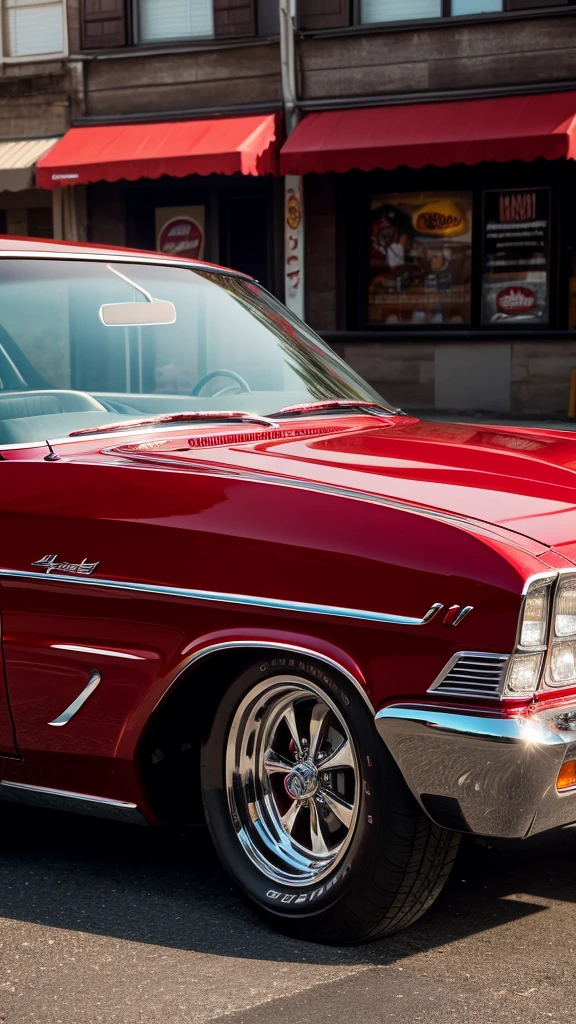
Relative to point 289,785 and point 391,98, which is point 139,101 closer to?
point 391,98

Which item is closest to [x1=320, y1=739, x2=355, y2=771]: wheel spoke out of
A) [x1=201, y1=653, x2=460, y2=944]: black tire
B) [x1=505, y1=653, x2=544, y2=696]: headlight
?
[x1=201, y1=653, x2=460, y2=944]: black tire

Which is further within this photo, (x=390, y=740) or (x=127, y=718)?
(x=127, y=718)

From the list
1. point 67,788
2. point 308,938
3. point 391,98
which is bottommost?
point 308,938

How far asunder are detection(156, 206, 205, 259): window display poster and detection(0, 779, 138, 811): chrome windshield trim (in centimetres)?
1656

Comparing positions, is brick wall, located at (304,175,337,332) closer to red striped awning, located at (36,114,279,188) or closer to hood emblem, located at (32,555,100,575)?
red striped awning, located at (36,114,279,188)

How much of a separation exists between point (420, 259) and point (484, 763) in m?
16.1

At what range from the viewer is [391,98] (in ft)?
58.3

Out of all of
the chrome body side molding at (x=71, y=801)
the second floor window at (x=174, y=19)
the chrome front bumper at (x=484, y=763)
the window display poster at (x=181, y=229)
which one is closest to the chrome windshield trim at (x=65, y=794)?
the chrome body side molding at (x=71, y=801)

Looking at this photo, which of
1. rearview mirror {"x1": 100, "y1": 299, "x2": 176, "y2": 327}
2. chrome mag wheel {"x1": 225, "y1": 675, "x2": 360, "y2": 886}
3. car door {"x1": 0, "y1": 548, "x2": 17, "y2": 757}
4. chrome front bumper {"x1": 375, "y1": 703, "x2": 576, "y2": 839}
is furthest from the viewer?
rearview mirror {"x1": 100, "y1": 299, "x2": 176, "y2": 327}

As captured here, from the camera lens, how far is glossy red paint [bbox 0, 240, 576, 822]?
306 cm

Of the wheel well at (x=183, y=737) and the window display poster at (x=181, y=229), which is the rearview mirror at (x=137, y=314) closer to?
the wheel well at (x=183, y=737)

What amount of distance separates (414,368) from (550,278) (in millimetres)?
2085

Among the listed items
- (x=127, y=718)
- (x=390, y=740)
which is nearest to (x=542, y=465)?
(x=390, y=740)

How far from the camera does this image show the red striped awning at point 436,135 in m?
15.9
